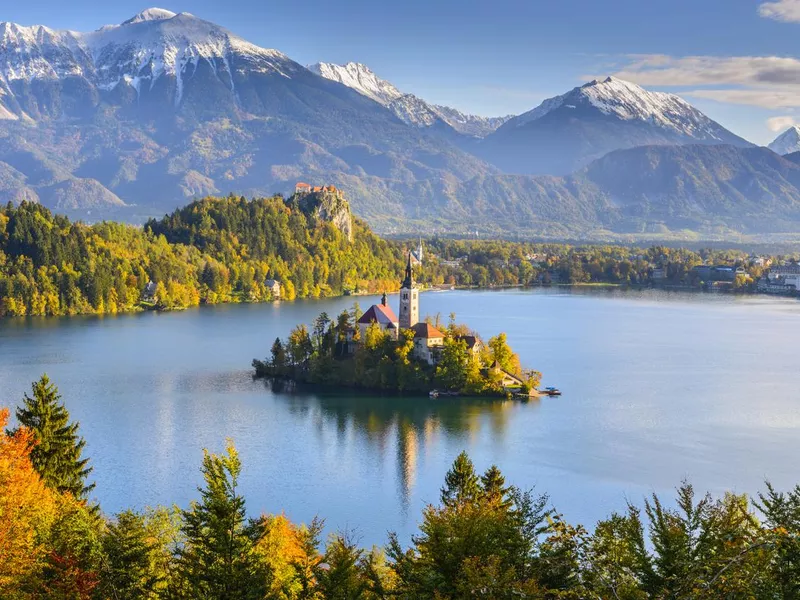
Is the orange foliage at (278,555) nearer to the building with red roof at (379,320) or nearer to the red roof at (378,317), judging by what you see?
the building with red roof at (379,320)

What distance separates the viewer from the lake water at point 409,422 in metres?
26.7

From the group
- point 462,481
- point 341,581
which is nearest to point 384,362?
point 462,481

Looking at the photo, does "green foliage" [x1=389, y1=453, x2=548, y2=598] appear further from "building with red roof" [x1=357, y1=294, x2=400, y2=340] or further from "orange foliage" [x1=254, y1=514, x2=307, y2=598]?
"building with red roof" [x1=357, y1=294, x2=400, y2=340]

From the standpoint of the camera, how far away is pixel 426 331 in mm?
41125

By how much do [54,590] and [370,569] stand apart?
3.96m

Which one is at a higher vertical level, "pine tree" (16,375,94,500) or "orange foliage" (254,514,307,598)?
"pine tree" (16,375,94,500)

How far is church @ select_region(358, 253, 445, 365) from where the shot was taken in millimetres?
40875

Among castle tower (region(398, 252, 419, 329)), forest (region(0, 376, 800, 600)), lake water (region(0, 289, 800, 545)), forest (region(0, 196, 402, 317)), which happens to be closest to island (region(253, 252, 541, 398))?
castle tower (region(398, 252, 419, 329))

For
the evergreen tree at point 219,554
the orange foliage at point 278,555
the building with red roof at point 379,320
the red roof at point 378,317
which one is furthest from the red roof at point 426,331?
the evergreen tree at point 219,554

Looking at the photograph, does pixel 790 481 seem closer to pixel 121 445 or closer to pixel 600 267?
pixel 121 445

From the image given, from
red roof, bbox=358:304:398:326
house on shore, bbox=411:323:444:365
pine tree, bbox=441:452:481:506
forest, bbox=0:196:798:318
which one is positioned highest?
forest, bbox=0:196:798:318

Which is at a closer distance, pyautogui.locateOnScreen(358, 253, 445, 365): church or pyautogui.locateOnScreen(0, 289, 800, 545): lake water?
pyautogui.locateOnScreen(0, 289, 800, 545): lake water

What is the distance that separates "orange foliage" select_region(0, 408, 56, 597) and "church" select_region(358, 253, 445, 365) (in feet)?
80.5

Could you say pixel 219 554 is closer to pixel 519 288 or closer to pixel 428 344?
pixel 428 344
